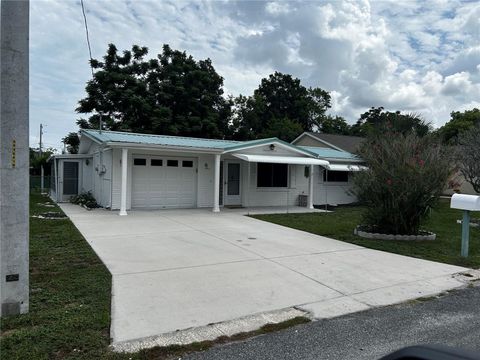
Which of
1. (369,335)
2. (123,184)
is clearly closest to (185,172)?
(123,184)

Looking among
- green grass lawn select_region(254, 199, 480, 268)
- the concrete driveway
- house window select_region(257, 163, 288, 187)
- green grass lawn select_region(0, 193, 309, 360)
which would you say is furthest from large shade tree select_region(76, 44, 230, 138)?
green grass lawn select_region(0, 193, 309, 360)

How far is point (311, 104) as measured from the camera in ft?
154

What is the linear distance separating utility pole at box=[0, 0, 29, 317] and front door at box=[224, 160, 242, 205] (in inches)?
490

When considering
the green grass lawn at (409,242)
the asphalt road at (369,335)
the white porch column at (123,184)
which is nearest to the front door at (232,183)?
the green grass lawn at (409,242)

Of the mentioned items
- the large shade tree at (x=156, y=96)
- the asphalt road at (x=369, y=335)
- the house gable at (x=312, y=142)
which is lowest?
the asphalt road at (x=369, y=335)

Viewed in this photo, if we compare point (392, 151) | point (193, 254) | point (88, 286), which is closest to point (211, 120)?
point (392, 151)

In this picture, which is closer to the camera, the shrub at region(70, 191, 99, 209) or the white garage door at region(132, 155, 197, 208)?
the white garage door at region(132, 155, 197, 208)

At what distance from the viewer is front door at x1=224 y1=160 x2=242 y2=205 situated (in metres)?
16.5

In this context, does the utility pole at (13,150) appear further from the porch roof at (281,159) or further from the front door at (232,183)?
the front door at (232,183)

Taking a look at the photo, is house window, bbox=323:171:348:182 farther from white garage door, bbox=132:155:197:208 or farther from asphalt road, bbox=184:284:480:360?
asphalt road, bbox=184:284:480:360

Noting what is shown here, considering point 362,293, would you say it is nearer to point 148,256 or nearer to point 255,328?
point 255,328

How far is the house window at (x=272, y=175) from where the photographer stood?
17172 mm

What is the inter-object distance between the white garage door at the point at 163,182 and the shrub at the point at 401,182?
290 inches

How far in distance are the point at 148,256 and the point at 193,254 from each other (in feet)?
2.79
